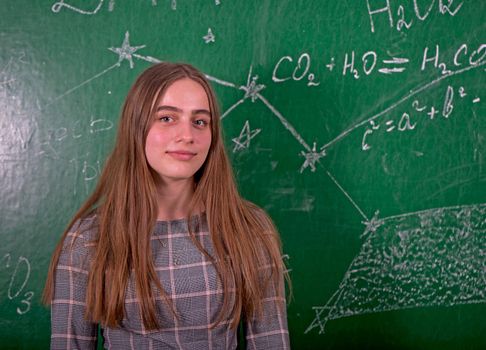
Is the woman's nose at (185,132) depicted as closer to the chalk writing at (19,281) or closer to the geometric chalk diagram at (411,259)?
the geometric chalk diagram at (411,259)

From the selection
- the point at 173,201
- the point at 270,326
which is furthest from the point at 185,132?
the point at 270,326

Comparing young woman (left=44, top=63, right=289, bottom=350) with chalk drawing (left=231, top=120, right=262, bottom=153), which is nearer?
young woman (left=44, top=63, right=289, bottom=350)

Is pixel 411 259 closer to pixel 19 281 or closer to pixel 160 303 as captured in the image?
pixel 160 303

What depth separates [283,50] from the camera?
1354 mm

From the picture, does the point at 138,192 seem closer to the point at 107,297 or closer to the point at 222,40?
the point at 107,297

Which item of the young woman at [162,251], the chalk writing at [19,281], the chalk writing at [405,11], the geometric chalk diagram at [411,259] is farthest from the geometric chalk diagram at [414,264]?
the chalk writing at [19,281]

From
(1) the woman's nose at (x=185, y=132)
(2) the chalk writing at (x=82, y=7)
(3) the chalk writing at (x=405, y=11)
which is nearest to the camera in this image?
(1) the woman's nose at (x=185, y=132)

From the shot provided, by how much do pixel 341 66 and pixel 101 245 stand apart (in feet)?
2.43

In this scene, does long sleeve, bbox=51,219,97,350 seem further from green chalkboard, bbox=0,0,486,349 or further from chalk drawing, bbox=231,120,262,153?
chalk drawing, bbox=231,120,262,153

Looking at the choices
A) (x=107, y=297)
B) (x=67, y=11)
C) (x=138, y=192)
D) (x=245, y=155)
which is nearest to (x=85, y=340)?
(x=107, y=297)

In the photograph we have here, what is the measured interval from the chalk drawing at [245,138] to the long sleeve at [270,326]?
39 centimetres

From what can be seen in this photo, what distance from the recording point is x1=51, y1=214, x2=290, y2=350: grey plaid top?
1.04 m

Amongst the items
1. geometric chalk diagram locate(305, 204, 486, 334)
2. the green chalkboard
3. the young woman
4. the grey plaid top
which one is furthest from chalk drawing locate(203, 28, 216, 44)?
geometric chalk diagram locate(305, 204, 486, 334)

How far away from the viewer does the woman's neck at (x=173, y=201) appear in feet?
3.63
